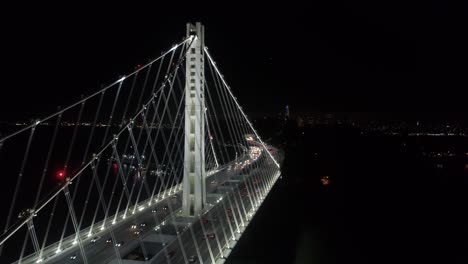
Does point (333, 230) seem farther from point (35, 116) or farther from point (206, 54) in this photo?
point (35, 116)

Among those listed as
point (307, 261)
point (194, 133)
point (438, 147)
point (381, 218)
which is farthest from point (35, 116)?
point (438, 147)

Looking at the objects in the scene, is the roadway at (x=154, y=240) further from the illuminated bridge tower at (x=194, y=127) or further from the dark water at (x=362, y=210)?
the dark water at (x=362, y=210)

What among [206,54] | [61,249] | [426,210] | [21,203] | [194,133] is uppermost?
[206,54]

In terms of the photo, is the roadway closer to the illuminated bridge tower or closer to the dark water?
the illuminated bridge tower

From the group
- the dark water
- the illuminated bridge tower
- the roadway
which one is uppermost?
the illuminated bridge tower

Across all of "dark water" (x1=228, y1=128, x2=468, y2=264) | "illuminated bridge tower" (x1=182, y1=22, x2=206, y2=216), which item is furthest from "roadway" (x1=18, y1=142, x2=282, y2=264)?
"dark water" (x1=228, y1=128, x2=468, y2=264)

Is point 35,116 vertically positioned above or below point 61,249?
above

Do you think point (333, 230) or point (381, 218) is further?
point (381, 218)
